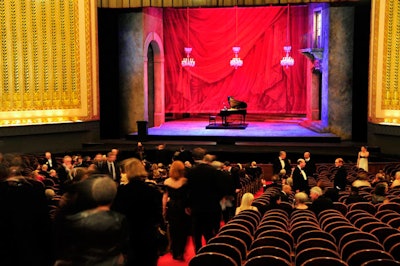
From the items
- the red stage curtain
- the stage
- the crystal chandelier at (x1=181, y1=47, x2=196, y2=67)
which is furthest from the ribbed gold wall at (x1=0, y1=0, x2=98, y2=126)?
the red stage curtain

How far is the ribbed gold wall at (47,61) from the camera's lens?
60.4 ft

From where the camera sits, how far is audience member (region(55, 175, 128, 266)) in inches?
144

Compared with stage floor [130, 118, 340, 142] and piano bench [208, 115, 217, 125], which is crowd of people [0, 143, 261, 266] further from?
piano bench [208, 115, 217, 125]

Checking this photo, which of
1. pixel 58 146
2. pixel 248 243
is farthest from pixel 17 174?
pixel 58 146

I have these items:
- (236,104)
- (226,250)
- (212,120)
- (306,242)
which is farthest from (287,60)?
(226,250)

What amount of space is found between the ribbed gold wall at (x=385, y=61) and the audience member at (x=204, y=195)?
13.0 m

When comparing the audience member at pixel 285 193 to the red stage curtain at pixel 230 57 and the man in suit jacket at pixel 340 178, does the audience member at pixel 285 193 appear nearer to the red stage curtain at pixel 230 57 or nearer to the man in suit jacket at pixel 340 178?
the man in suit jacket at pixel 340 178

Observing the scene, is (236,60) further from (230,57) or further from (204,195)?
(204,195)

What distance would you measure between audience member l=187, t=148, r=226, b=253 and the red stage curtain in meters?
20.1

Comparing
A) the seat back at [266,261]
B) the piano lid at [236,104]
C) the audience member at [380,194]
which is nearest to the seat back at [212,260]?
the seat back at [266,261]

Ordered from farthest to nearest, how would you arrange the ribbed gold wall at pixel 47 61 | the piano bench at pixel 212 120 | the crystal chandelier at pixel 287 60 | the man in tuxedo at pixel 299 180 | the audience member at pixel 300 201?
the piano bench at pixel 212 120 → the crystal chandelier at pixel 287 60 → the ribbed gold wall at pixel 47 61 → the man in tuxedo at pixel 299 180 → the audience member at pixel 300 201

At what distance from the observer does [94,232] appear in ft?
12.0

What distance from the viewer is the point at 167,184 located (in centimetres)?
739

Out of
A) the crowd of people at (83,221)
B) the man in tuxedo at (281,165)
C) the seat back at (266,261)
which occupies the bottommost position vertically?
the man in tuxedo at (281,165)
